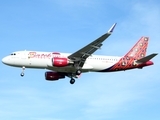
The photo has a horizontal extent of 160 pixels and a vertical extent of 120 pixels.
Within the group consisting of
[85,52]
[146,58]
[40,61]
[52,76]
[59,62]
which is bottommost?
[52,76]

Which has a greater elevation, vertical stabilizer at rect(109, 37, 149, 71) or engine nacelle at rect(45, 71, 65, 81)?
vertical stabilizer at rect(109, 37, 149, 71)

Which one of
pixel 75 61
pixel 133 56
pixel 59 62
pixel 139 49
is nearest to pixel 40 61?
pixel 59 62

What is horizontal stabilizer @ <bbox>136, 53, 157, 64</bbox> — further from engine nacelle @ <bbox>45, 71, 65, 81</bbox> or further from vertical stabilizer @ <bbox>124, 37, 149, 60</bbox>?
engine nacelle @ <bbox>45, 71, 65, 81</bbox>

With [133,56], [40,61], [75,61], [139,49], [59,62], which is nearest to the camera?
[59,62]

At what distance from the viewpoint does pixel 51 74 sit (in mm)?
61062

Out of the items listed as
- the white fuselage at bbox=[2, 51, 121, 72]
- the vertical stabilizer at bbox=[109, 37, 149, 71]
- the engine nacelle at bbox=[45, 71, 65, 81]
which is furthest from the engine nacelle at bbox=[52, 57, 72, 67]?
the vertical stabilizer at bbox=[109, 37, 149, 71]

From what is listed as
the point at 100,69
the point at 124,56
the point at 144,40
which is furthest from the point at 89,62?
the point at 144,40

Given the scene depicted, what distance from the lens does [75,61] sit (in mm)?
56375

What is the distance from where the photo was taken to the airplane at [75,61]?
5512cm

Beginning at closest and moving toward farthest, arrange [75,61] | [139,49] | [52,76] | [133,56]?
[75,61], [52,76], [133,56], [139,49]

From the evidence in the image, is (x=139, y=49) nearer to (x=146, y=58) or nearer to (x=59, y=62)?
(x=146, y=58)

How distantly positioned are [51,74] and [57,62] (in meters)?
6.89

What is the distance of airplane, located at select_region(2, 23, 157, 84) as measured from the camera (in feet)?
181

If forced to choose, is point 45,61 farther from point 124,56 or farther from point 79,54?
point 124,56
